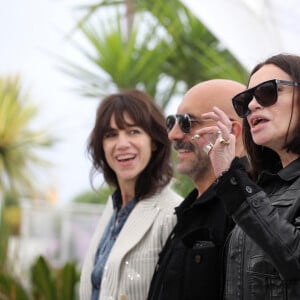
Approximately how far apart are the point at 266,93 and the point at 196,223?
772 mm

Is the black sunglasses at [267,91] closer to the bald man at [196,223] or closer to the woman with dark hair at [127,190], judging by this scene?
the bald man at [196,223]

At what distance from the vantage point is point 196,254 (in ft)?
9.01

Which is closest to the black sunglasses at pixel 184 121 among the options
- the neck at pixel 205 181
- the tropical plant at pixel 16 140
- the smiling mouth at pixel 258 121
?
the neck at pixel 205 181

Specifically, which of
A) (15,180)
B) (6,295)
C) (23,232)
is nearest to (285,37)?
(6,295)

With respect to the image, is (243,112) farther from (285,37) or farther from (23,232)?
(23,232)

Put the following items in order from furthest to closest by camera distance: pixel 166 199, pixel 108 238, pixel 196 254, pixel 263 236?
pixel 108 238
pixel 166 199
pixel 196 254
pixel 263 236

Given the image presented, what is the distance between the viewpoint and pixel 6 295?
22.4 feet

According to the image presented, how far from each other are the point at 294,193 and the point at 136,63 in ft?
19.8

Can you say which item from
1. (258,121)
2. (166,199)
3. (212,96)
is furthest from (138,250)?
(258,121)

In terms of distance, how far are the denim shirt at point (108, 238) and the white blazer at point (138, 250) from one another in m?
0.10

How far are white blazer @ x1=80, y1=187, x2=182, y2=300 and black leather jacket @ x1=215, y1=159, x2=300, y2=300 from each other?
960mm

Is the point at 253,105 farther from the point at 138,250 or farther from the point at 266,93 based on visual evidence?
the point at 138,250

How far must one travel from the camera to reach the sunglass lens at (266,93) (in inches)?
87.3

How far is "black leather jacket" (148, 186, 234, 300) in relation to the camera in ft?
8.84
